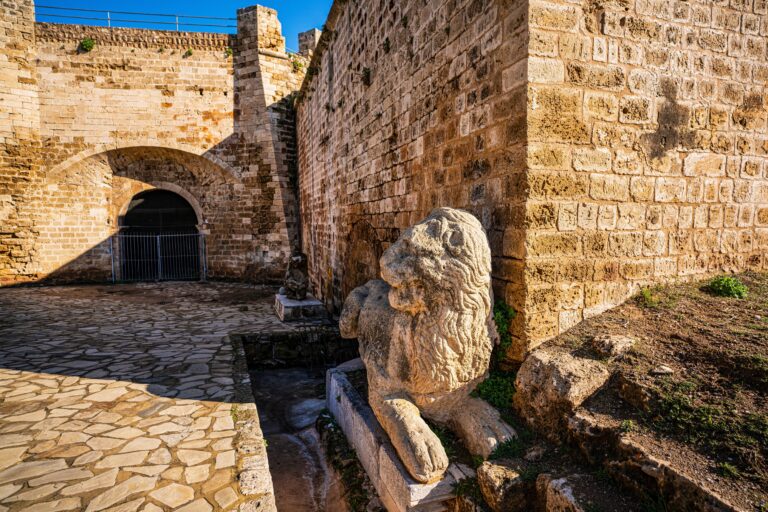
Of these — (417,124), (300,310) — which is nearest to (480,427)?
(417,124)

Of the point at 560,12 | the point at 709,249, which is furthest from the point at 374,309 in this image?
the point at 709,249

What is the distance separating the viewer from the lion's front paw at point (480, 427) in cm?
260

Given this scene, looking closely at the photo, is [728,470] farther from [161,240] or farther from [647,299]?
[161,240]

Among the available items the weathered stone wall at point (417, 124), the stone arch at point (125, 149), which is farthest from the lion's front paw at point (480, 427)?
the stone arch at point (125, 149)

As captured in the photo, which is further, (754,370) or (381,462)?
(381,462)

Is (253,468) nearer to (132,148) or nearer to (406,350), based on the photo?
(406,350)

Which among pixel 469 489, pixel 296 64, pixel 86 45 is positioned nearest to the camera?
pixel 469 489

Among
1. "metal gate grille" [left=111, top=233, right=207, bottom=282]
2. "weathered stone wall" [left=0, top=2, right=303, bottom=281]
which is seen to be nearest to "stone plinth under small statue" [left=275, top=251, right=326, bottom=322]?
"weathered stone wall" [left=0, top=2, right=303, bottom=281]

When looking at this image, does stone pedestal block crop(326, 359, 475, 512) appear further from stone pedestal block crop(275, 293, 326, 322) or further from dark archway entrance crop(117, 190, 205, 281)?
dark archway entrance crop(117, 190, 205, 281)

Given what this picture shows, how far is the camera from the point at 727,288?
10.6 feet

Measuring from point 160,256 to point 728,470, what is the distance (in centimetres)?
1428

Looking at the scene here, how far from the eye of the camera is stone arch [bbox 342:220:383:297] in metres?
5.68

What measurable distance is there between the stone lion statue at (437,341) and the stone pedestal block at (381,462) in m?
0.09

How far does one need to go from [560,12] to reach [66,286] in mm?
13635
